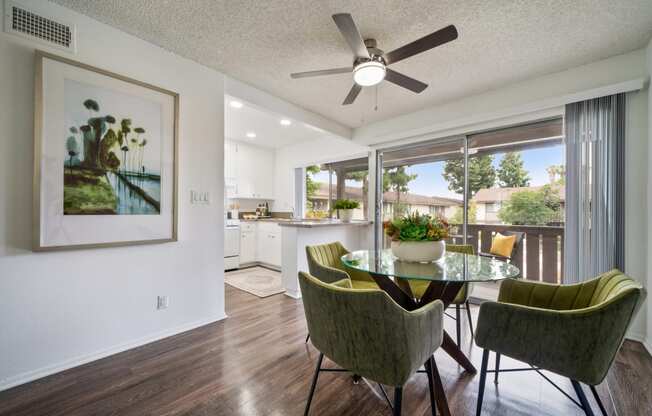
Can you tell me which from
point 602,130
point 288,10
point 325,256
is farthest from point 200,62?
point 602,130

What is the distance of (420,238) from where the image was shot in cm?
180

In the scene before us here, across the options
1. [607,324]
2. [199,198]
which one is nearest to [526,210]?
[607,324]

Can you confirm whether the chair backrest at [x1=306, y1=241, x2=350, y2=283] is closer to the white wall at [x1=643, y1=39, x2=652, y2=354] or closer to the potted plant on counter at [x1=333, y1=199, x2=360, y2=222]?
the potted plant on counter at [x1=333, y1=199, x2=360, y2=222]

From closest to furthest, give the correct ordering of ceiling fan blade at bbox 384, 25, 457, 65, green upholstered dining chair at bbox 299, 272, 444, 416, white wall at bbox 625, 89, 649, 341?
1. green upholstered dining chair at bbox 299, 272, 444, 416
2. ceiling fan blade at bbox 384, 25, 457, 65
3. white wall at bbox 625, 89, 649, 341

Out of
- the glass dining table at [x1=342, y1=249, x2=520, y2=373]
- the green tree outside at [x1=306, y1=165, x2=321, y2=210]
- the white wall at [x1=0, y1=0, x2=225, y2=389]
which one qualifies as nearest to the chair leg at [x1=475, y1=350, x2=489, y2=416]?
the glass dining table at [x1=342, y1=249, x2=520, y2=373]

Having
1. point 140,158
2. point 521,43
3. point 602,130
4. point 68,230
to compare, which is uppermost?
point 521,43

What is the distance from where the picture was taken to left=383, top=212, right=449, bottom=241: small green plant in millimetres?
1797

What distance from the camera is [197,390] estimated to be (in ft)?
5.31

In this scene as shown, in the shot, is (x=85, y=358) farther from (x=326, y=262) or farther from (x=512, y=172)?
(x=512, y=172)

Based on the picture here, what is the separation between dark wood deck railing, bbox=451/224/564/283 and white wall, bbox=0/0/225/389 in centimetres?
306

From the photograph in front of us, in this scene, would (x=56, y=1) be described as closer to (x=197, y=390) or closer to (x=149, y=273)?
(x=149, y=273)

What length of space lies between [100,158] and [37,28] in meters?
0.85

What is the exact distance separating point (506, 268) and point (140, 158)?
273 cm

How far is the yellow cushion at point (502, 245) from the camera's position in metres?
3.25
